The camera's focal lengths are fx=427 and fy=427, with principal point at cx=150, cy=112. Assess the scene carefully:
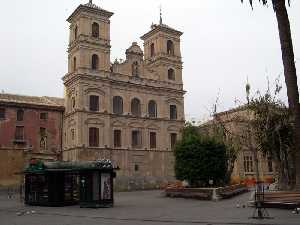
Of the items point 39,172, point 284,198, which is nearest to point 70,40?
point 39,172

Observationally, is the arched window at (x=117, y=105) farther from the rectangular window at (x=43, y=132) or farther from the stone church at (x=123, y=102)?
the rectangular window at (x=43, y=132)

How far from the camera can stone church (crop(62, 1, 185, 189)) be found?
5009 centimetres

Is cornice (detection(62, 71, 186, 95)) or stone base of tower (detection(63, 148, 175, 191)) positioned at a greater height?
cornice (detection(62, 71, 186, 95))

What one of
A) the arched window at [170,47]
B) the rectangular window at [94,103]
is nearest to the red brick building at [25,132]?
the rectangular window at [94,103]

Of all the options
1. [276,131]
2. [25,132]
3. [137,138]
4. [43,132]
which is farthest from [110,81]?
[276,131]

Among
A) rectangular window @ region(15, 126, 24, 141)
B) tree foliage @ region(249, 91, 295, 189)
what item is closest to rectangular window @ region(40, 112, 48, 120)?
rectangular window @ region(15, 126, 24, 141)

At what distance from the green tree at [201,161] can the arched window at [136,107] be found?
1843cm

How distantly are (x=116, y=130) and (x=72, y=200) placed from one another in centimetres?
2388

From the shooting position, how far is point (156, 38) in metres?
58.7

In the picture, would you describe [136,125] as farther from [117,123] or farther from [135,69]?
[135,69]

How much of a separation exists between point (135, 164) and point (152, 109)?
26.5 ft

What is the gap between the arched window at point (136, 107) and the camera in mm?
54875

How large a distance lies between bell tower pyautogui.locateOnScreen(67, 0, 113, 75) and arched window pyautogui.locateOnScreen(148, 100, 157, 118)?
7.81m

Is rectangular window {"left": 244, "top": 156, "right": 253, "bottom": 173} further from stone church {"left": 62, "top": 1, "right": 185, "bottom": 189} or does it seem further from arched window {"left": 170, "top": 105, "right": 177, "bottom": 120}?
arched window {"left": 170, "top": 105, "right": 177, "bottom": 120}
